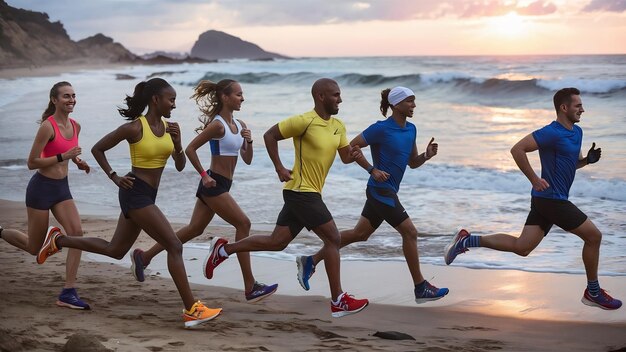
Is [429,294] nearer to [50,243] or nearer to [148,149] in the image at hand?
[148,149]

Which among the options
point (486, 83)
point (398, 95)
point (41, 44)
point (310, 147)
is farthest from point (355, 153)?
point (41, 44)

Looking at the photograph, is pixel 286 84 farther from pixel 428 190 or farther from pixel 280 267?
pixel 280 267

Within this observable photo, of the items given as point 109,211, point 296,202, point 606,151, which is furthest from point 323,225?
point 606,151

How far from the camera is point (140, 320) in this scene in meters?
6.64

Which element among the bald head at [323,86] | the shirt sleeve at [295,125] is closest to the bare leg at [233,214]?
the shirt sleeve at [295,125]

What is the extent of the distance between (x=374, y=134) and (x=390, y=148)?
176 millimetres

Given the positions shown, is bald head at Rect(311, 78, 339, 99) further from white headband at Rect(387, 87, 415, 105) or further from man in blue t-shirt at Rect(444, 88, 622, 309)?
man in blue t-shirt at Rect(444, 88, 622, 309)

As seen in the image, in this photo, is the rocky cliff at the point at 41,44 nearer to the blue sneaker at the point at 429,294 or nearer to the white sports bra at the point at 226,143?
the white sports bra at the point at 226,143

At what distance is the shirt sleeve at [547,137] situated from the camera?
7230 millimetres

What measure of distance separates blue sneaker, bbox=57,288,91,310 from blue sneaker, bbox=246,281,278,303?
136 cm

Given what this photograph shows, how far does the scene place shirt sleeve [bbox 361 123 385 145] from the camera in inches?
299

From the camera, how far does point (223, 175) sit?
7.58m

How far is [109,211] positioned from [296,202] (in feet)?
21.6

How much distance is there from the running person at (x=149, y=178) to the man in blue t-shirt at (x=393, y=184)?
1.33 m
